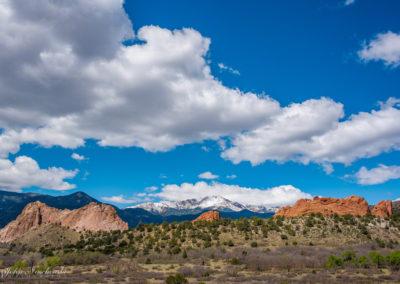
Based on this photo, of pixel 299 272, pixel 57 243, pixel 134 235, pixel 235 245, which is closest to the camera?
pixel 299 272

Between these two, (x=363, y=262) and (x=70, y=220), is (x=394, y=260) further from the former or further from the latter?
(x=70, y=220)

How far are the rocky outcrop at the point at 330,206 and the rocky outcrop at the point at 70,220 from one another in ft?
155

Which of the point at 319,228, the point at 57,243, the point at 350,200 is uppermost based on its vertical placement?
the point at 350,200

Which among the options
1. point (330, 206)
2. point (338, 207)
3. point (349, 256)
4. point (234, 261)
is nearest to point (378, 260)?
point (349, 256)

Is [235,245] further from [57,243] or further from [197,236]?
[57,243]

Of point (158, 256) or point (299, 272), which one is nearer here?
point (299, 272)

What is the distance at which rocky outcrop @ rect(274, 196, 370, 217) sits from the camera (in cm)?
6588

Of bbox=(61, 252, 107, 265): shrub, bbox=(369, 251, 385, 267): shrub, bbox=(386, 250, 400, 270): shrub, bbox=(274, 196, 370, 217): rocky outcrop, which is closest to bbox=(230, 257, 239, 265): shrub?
bbox=(369, 251, 385, 267): shrub

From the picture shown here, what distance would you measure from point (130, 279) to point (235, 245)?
88.2 ft

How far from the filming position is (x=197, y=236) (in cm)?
5753

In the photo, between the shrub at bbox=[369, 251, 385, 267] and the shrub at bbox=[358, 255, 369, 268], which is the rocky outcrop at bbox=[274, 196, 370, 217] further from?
the shrub at bbox=[358, 255, 369, 268]

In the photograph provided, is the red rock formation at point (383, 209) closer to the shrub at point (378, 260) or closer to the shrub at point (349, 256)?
the shrub at point (349, 256)

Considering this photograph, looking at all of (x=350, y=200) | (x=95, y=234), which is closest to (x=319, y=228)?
(x=350, y=200)

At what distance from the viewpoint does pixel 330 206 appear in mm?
67562
